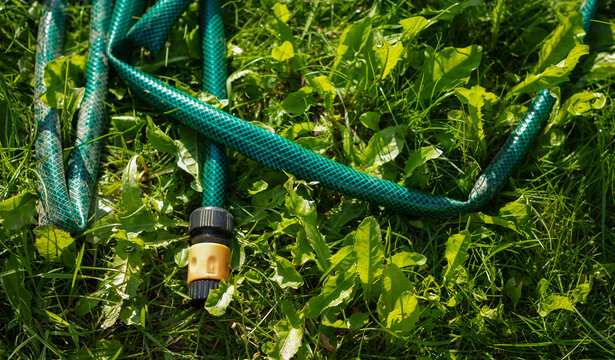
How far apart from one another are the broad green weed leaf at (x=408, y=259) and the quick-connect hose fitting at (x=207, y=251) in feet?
2.19

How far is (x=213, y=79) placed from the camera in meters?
2.44

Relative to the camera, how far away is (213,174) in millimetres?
2264

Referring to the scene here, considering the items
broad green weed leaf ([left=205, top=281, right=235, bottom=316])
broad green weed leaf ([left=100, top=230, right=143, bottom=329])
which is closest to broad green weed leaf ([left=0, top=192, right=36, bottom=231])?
broad green weed leaf ([left=100, top=230, right=143, bottom=329])

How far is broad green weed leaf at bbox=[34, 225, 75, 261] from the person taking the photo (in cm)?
215

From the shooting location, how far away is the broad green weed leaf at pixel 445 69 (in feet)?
7.57

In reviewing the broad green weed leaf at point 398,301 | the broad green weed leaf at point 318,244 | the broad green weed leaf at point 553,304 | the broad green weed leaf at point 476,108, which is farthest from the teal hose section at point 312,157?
the broad green weed leaf at point 553,304

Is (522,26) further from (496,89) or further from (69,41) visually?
(69,41)

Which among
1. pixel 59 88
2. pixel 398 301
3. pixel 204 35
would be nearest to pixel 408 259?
pixel 398 301

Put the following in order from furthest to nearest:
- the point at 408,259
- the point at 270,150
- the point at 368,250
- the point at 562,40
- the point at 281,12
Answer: the point at 281,12, the point at 562,40, the point at 270,150, the point at 408,259, the point at 368,250

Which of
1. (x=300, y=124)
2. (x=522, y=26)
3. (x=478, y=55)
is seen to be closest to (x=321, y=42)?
(x=300, y=124)

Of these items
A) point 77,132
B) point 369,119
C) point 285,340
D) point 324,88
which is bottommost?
point 285,340

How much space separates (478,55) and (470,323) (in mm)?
1127

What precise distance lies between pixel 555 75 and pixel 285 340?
154cm

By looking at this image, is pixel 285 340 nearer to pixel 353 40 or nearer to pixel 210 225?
pixel 210 225
